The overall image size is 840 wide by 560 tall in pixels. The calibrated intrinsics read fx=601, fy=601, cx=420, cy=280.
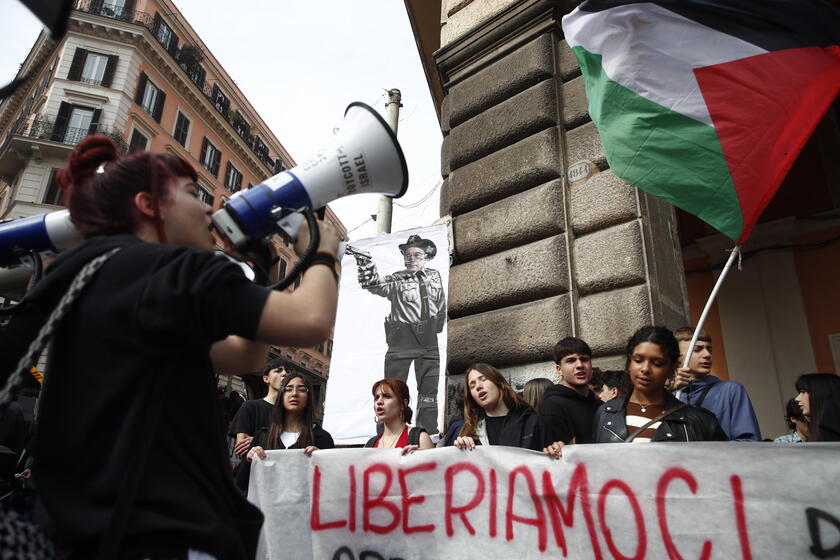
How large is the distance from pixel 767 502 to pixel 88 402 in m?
2.04

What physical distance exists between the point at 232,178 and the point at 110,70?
334 inches

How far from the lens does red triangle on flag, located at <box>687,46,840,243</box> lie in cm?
284

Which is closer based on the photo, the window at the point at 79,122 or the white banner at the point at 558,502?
the white banner at the point at 558,502

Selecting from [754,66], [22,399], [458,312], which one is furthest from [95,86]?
[754,66]

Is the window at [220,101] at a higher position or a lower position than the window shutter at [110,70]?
higher

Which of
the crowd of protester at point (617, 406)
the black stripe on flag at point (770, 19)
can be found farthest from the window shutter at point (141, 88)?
the black stripe on flag at point (770, 19)

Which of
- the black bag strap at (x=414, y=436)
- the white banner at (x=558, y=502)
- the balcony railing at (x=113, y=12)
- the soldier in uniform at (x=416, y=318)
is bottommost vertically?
the white banner at (x=558, y=502)

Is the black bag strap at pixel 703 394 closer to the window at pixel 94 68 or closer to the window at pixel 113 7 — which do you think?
the window at pixel 94 68

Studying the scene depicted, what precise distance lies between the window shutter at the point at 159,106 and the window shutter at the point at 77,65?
10.1 feet

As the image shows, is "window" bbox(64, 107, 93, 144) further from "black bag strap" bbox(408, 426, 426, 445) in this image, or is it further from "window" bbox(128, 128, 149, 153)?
"black bag strap" bbox(408, 426, 426, 445)

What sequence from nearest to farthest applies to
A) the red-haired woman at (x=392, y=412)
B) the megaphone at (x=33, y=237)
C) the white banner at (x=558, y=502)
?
1. the megaphone at (x=33, y=237)
2. the white banner at (x=558, y=502)
3. the red-haired woman at (x=392, y=412)

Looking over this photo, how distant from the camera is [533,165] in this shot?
15.2ft

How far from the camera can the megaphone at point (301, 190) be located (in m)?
1.40

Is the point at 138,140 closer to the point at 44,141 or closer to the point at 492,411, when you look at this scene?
the point at 44,141
